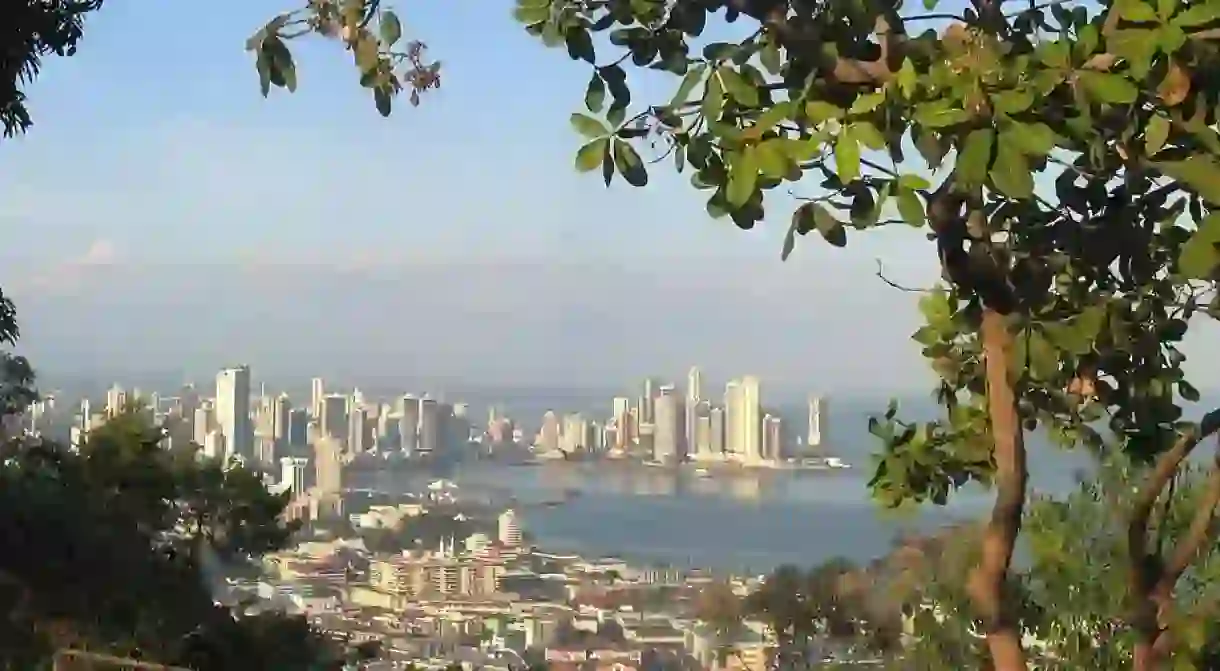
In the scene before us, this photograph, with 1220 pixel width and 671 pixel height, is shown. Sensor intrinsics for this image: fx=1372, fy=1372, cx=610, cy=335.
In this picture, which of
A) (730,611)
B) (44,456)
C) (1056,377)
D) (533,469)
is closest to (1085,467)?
(730,611)

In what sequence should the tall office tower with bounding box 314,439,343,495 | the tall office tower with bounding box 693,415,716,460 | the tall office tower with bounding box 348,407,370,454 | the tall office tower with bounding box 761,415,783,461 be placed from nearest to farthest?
1. the tall office tower with bounding box 761,415,783,461
2. the tall office tower with bounding box 693,415,716,460
3. the tall office tower with bounding box 314,439,343,495
4. the tall office tower with bounding box 348,407,370,454

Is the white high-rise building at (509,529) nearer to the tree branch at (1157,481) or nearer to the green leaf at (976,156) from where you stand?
the tree branch at (1157,481)

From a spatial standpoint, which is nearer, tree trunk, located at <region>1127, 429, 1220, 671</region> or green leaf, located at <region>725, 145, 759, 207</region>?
green leaf, located at <region>725, 145, 759, 207</region>

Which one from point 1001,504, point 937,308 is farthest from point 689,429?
point 1001,504

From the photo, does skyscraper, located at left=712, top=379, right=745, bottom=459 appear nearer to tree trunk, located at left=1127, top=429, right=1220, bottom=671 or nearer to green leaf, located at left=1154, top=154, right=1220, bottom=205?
tree trunk, located at left=1127, top=429, right=1220, bottom=671

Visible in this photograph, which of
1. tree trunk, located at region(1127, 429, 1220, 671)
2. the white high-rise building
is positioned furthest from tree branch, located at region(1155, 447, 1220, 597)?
the white high-rise building
